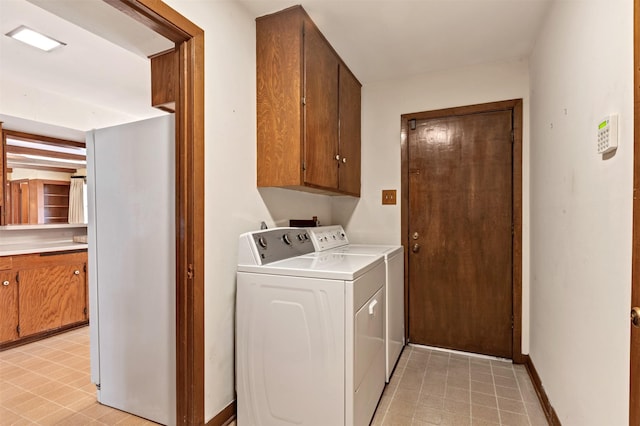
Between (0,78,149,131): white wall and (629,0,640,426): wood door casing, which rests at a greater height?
(0,78,149,131): white wall

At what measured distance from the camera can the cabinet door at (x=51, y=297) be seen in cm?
292

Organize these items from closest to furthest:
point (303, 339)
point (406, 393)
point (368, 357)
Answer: point (303, 339) < point (368, 357) < point (406, 393)

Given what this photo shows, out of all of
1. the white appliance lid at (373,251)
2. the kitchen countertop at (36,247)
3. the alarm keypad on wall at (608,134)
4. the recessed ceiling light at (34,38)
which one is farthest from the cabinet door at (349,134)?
the kitchen countertop at (36,247)

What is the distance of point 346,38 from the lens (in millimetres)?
2195

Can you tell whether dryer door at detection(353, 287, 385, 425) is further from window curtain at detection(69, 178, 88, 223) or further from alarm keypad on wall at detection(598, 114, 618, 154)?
window curtain at detection(69, 178, 88, 223)

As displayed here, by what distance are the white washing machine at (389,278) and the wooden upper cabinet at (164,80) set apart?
119 centimetres

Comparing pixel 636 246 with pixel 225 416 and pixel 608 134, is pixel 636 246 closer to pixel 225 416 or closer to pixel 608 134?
pixel 608 134

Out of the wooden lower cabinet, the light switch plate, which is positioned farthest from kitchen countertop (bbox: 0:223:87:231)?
the light switch plate

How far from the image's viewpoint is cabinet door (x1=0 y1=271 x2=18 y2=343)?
2.76 metres

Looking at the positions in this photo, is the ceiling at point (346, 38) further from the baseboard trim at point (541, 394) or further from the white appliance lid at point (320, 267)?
the baseboard trim at point (541, 394)

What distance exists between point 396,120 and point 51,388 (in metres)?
3.26

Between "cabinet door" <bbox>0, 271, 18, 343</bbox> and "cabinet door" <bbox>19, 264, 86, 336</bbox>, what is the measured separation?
0.15 feet

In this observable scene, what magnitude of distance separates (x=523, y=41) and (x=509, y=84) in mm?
337

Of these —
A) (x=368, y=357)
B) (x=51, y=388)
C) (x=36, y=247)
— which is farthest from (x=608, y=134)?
(x=36, y=247)
